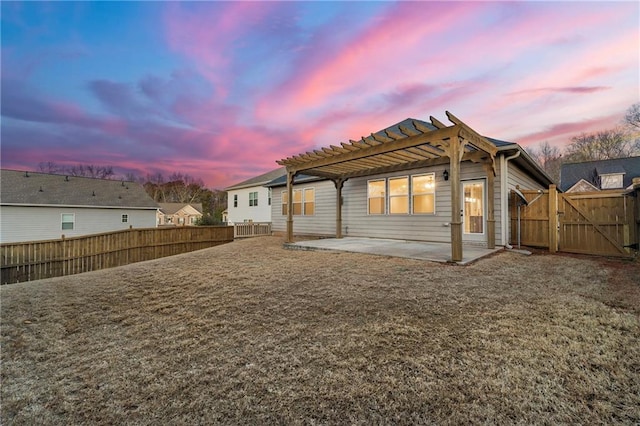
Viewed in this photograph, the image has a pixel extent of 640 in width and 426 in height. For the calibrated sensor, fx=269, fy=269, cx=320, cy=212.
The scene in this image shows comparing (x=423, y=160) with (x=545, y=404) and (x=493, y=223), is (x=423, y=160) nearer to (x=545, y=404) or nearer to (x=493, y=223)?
(x=493, y=223)

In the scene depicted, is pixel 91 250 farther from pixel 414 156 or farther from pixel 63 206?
pixel 63 206

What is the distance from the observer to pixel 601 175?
22750 millimetres

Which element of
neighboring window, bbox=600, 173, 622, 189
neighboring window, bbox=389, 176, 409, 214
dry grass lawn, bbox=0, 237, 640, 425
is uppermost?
neighboring window, bbox=600, 173, 622, 189

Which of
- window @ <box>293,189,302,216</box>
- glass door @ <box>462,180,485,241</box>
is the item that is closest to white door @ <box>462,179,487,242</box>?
glass door @ <box>462,180,485,241</box>

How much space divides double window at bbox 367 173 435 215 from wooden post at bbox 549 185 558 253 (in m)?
3.06

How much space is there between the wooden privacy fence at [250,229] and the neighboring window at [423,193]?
883cm

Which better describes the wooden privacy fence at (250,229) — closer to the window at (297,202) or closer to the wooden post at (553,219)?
the window at (297,202)

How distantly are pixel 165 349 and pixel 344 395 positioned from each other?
5.98 feet

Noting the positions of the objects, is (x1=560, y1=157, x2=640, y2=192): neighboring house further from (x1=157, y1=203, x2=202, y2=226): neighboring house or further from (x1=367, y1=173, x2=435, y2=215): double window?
(x1=157, y1=203, x2=202, y2=226): neighboring house

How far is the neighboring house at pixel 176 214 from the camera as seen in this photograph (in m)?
41.2

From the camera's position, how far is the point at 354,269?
18.2ft

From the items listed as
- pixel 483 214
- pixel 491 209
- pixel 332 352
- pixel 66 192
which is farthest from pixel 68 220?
pixel 491 209

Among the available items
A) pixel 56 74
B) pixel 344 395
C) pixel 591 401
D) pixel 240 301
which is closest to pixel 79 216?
pixel 56 74

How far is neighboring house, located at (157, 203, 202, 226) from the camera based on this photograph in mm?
41219
